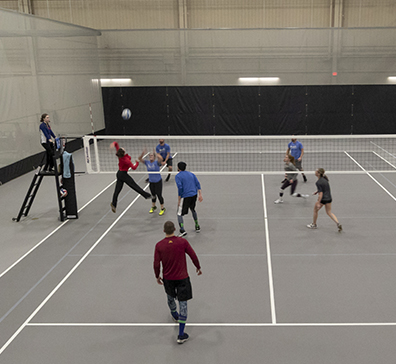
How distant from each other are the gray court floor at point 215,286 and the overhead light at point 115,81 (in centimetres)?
1517

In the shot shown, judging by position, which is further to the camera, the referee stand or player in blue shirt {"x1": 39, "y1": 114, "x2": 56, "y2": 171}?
player in blue shirt {"x1": 39, "y1": 114, "x2": 56, "y2": 171}

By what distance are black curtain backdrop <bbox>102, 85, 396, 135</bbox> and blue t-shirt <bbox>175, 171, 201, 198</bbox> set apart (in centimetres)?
1676

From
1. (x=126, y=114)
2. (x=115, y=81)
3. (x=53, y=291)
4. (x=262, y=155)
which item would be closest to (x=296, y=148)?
(x=262, y=155)

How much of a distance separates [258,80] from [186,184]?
17.5 m

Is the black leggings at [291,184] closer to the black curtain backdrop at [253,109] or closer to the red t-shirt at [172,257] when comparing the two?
the red t-shirt at [172,257]

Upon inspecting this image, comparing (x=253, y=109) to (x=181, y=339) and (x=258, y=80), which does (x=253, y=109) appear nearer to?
(x=258, y=80)

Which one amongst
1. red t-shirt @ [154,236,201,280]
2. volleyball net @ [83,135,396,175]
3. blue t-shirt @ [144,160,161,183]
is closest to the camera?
red t-shirt @ [154,236,201,280]

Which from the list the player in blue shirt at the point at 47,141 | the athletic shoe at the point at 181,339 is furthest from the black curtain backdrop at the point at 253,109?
the athletic shoe at the point at 181,339

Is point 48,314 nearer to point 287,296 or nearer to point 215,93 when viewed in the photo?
point 287,296

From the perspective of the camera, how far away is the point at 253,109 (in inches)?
1003

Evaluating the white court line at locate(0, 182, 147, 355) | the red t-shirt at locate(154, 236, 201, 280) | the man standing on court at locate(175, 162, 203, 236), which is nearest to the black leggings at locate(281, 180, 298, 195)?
the man standing on court at locate(175, 162, 203, 236)

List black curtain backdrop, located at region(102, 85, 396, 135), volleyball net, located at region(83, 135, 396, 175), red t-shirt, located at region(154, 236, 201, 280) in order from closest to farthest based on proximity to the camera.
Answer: red t-shirt, located at region(154, 236, 201, 280)
volleyball net, located at region(83, 135, 396, 175)
black curtain backdrop, located at region(102, 85, 396, 135)

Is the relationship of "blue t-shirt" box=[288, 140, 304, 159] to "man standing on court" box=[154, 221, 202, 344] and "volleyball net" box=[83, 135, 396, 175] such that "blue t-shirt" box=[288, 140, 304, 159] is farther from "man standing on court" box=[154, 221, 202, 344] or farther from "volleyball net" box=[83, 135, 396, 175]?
"man standing on court" box=[154, 221, 202, 344]

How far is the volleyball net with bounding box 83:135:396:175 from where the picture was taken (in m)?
16.3
